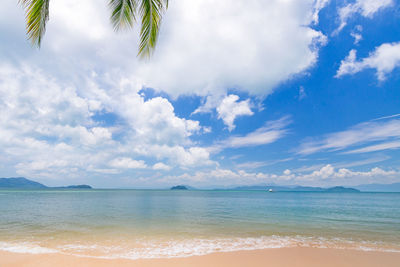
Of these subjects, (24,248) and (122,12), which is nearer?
(122,12)

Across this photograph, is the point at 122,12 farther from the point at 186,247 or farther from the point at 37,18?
the point at 186,247

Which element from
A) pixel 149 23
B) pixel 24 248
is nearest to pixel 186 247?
pixel 24 248

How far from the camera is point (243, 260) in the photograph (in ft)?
23.9

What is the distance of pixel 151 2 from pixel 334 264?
413 inches

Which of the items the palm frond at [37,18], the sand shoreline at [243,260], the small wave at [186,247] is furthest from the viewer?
the small wave at [186,247]

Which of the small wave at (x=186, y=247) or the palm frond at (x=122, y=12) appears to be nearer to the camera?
the palm frond at (x=122, y=12)

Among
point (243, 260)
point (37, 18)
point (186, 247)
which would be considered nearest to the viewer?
point (37, 18)

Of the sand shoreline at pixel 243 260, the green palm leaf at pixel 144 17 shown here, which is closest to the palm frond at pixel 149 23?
the green palm leaf at pixel 144 17

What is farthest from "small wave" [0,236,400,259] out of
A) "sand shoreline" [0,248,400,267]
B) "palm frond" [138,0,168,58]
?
"palm frond" [138,0,168,58]

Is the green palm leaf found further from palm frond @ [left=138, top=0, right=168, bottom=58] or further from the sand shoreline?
the sand shoreline

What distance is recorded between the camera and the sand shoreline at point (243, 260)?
22.3 feet

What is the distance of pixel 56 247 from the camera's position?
859cm

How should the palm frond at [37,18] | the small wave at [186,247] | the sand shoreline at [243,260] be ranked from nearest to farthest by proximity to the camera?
1. the palm frond at [37,18]
2. the sand shoreline at [243,260]
3. the small wave at [186,247]

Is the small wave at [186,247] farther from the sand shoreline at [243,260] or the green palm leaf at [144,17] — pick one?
the green palm leaf at [144,17]
